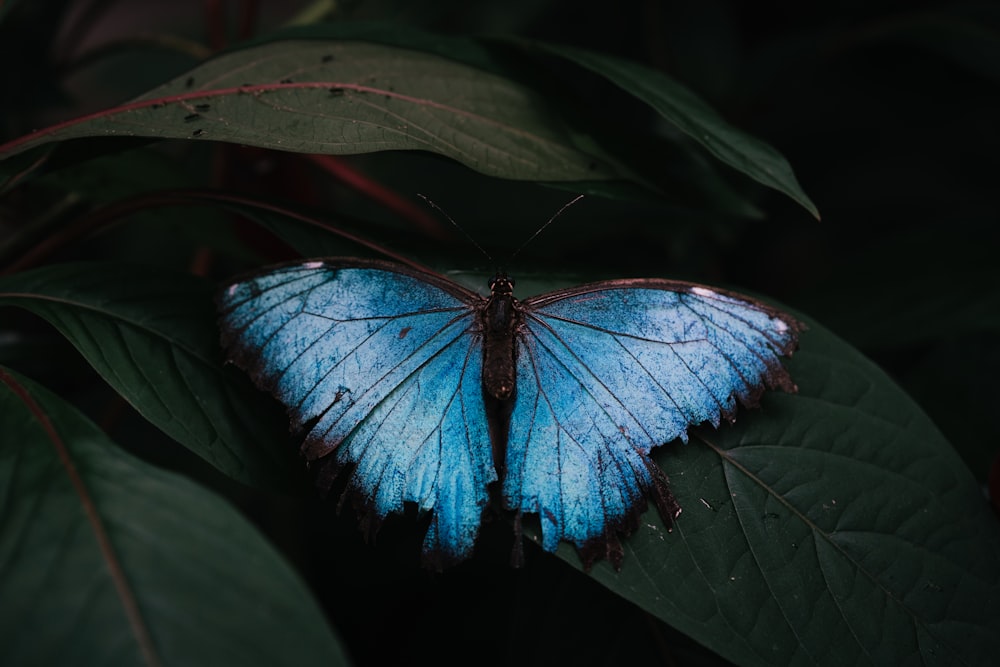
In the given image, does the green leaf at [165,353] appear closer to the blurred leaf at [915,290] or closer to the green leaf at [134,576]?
the green leaf at [134,576]

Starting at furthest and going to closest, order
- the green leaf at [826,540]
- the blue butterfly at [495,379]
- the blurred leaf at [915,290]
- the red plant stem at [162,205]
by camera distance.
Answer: the blurred leaf at [915,290], the red plant stem at [162,205], the blue butterfly at [495,379], the green leaf at [826,540]

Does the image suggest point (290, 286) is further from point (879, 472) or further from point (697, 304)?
point (879, 472)

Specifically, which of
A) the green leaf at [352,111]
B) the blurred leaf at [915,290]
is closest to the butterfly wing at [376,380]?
the green leaf at [352,111]

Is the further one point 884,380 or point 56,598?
point 884,380

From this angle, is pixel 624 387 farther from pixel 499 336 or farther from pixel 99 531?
pixel 99 531

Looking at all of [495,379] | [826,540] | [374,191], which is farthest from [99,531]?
[374,191]

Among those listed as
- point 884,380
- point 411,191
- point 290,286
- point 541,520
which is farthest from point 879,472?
point 411,191
